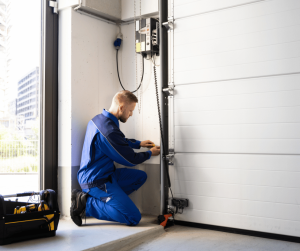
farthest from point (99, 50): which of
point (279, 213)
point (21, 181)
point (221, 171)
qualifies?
point (279, 213)

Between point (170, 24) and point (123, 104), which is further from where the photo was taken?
point (170, 24)

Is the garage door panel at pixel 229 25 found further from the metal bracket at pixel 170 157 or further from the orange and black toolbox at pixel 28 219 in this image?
the orange and black toolbox at pixel 28 219

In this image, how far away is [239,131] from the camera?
126 inches

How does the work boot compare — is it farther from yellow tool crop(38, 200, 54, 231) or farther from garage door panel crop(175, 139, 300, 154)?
garage door panel crop(175, 139, 300, 154)

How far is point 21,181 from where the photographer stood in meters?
3.53

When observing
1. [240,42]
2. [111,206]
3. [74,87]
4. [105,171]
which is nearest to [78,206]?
[111,206]

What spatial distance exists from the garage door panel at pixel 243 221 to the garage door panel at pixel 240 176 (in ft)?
1.15

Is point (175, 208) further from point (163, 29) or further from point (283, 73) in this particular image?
point (163, 29)

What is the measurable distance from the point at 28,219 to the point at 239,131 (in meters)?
2.20

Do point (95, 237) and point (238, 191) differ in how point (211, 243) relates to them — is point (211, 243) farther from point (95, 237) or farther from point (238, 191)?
point (95, 237)

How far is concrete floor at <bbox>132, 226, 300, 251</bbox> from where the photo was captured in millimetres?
2789

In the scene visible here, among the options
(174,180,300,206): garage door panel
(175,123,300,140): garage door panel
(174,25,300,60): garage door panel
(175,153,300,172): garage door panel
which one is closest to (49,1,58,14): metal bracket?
(174,25,300,60): garage door panel

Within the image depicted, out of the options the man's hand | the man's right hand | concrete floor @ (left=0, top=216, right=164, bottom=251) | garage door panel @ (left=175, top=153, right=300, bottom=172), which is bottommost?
concrete floor @ (left=0, top=216, right=164, bottom=251)

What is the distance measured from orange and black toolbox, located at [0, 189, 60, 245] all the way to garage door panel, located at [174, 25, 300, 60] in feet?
7.01
